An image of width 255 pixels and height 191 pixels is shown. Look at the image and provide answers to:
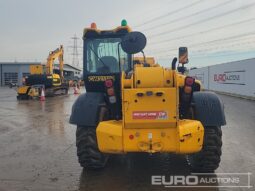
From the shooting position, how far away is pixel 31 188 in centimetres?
521

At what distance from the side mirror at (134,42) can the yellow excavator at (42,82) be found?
69.5ft

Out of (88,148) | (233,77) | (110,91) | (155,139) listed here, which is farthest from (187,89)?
(233,77)

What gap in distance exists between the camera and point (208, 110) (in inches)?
224

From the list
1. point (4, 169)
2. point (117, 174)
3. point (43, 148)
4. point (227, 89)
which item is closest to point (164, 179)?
point (117, 174)

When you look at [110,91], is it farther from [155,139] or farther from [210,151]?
[210,151]

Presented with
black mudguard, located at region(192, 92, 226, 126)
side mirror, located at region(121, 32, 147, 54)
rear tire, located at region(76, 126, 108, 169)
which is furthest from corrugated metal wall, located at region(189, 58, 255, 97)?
rear tire, located at region(76, 126, 108, 169)

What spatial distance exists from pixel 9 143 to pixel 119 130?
455 centimetres

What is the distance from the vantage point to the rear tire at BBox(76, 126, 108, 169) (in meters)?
5.78

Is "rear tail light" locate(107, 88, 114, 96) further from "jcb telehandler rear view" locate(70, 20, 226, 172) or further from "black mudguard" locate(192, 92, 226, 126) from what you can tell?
"black mudguard" locate(192, 92, 226, 126)

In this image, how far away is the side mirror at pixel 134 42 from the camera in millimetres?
5805

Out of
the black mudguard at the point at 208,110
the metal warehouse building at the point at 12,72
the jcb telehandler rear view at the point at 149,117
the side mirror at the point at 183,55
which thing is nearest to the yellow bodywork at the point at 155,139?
the jcb telehandler rear view at the point at 149,117

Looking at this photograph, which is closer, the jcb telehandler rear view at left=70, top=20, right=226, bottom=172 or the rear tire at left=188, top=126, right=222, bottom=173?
the jcb telehandler rear view at left=70, top=20, right=226, bottom=172

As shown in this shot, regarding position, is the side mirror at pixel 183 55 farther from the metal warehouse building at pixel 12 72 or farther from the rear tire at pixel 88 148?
the metal warehouse building at pixel 12 72

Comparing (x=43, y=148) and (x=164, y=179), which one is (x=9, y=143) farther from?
(x=164, y=179)
